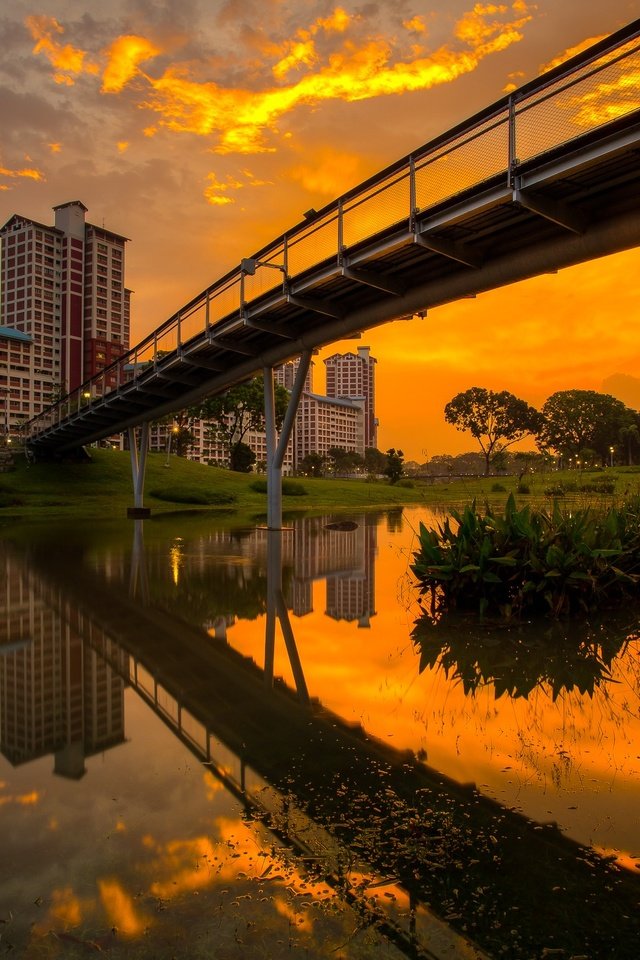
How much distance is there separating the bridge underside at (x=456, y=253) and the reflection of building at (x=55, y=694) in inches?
425

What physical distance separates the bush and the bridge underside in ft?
66.7

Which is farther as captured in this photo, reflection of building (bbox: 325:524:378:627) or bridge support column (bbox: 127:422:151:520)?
bridge support column (bbox: 127:422:151:520)

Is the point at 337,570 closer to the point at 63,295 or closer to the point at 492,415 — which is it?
the point at 492,415

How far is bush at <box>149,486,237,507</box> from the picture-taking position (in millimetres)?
47062

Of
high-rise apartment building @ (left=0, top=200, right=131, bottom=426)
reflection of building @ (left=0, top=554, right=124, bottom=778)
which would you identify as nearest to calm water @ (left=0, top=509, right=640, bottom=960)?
reflection of building @ (left=0, top=554, right=124, bottom=778)

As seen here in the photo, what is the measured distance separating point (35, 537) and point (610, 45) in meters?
20.5

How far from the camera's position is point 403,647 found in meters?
6.91

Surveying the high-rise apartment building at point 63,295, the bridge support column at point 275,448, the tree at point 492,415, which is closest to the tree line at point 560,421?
the tree at point 492,415

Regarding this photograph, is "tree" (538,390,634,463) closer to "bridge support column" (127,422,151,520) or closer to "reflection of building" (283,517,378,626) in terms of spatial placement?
"bridge support column" (127,422,151,520)

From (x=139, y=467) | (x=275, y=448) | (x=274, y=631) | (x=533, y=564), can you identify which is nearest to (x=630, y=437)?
(x=139, y=467)

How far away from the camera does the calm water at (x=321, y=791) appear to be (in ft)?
8.00

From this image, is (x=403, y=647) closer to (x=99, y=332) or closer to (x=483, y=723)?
(x=483, y=723)

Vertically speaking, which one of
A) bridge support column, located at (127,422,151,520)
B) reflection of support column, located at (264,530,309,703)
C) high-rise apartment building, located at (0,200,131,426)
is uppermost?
high-rise apartment building, located at (0,200,131,426)

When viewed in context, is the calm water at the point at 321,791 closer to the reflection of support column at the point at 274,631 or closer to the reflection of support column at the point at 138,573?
the reflection of support column at the point at 274,631
